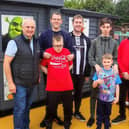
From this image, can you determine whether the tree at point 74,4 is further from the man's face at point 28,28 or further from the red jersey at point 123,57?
the man's face at point 28,28

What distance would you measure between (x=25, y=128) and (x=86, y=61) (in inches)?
59.0

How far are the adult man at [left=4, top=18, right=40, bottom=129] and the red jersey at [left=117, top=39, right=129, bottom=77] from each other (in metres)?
1.48

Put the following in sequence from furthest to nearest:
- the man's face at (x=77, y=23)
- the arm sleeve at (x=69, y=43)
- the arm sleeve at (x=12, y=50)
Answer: the man's face at (x=77, y=23) → the arm sleeve at (x=69, y=43) → the arm sleeve at (x=12, y=50)

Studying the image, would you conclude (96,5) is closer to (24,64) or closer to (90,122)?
(90,122)

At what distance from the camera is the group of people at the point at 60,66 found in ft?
9.99

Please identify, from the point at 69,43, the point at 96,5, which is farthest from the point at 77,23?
the point at 96,5

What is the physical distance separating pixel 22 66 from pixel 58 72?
0.56 m

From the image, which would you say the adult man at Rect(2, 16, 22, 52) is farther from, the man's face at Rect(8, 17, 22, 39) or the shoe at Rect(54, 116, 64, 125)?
the shoe at Rect(54, 116, 64, 125)

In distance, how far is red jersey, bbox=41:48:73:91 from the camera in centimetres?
335

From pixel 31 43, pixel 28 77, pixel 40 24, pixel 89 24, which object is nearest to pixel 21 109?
pixel 28 77

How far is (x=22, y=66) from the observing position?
9.98ft

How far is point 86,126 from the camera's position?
13.0ft

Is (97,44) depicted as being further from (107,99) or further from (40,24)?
(40,24)

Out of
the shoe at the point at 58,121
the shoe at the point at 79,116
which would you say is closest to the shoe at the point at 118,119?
the shoe at the point at 79,116
